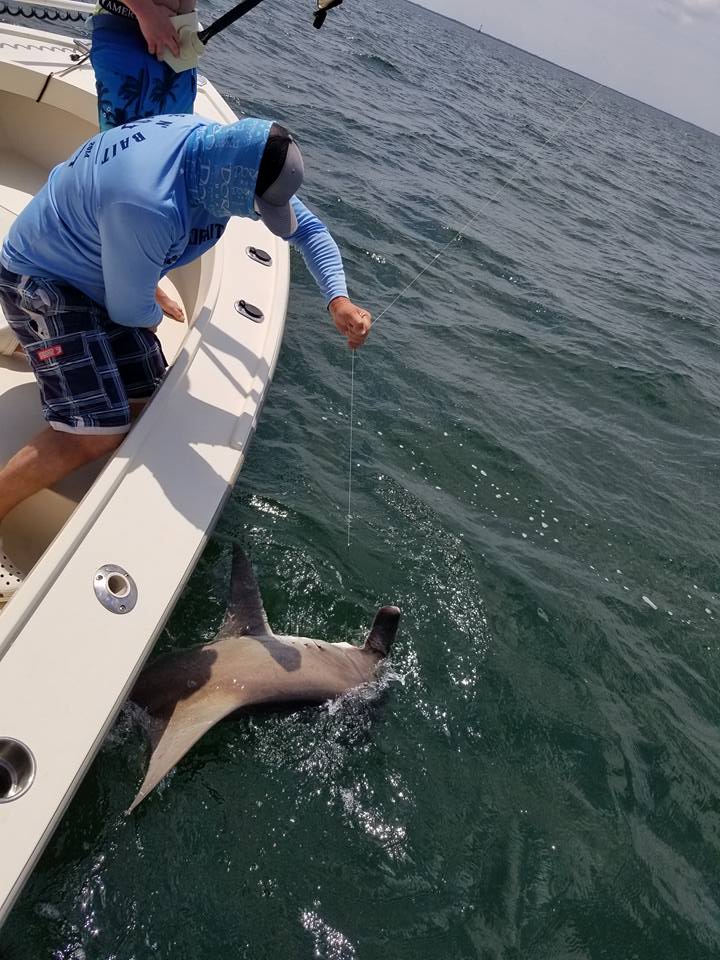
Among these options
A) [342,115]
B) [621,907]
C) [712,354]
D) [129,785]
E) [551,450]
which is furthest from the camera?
[342,115]

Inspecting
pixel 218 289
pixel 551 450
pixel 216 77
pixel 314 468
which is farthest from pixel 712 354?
pixel 216 77

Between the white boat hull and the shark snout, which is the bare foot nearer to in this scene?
the white boat hull

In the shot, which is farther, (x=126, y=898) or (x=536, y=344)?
(x=536, y=344)

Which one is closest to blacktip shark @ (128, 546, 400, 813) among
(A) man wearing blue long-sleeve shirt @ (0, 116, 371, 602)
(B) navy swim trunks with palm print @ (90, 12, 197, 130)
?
(A) man wearing blue long-sleeve shirt @ (0, 116, 371, 602)

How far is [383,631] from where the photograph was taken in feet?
11.5

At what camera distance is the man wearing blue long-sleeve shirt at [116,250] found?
7.90 ft

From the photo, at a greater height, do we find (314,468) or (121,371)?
(121,371)

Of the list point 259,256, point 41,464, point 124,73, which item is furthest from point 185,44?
point 41,464

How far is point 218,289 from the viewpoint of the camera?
162 inches

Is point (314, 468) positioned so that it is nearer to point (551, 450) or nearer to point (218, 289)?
point (218, 289)

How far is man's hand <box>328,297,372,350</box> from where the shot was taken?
3039 millimetres

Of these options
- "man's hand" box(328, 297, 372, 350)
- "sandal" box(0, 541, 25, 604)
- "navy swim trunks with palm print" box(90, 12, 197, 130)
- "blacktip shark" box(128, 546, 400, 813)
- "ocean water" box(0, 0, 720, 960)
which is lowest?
"ocean water" box(0, 0, 720, 960)

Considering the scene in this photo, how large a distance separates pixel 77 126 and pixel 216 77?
6.94m

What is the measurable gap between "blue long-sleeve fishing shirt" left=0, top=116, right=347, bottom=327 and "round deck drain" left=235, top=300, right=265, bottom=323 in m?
1.13
